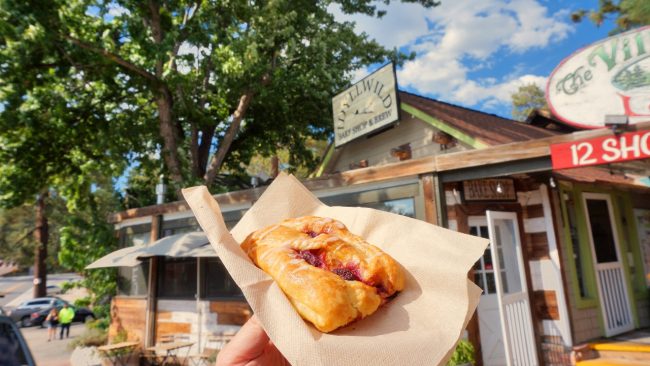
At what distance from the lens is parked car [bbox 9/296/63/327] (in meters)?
21.1

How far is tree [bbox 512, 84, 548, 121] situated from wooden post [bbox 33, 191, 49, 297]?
127 feet

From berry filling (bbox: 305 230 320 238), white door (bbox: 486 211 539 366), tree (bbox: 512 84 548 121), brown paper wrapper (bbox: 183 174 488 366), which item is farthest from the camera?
tree (bbox: 512 84 548 121)

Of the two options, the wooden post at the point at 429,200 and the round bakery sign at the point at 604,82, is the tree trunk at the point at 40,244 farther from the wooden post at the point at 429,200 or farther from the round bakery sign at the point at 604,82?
the round bakery sign at the point at 604,82

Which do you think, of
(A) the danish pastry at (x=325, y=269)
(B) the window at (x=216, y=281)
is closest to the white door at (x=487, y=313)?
(B) the window at (x=216, y=281)

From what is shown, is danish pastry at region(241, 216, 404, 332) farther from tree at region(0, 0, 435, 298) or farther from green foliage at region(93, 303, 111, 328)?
green foliage at region(93, 303, 111, 328)

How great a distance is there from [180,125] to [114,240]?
4.96 metres

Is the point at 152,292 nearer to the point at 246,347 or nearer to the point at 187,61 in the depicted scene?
the point at 187,61

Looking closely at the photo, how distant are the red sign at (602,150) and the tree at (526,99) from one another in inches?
1314

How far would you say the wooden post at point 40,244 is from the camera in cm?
2406

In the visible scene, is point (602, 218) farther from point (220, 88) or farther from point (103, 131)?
point (103, 131)

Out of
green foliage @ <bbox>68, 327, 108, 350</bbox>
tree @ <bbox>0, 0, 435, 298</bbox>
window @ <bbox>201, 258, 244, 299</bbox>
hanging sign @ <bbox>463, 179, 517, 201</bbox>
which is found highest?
tree @ <bbox>0, 0, 435, 298</bbox>

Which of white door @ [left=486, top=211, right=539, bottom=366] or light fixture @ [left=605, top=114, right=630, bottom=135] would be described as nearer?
light fixture @ [left=605, top=114, right=630, bottom=135]

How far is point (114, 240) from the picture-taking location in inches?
433

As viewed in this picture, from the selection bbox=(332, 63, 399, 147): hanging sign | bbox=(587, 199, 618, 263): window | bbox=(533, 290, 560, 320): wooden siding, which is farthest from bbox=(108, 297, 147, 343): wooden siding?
bbox=(587, 199, 618, 263): window
